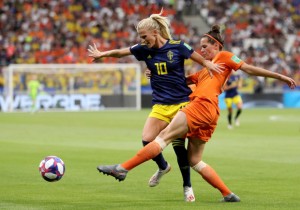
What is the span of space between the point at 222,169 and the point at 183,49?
4.79m

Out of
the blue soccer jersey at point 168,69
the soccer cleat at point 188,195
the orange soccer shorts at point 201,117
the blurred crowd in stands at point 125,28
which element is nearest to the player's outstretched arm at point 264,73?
the orange soccer shorts at point 201,117

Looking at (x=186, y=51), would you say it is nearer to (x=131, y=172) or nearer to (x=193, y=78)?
(x=193, y=78)

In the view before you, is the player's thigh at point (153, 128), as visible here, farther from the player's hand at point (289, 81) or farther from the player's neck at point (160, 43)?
the player's hand at point (289, 81)

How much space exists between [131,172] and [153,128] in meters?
3.35

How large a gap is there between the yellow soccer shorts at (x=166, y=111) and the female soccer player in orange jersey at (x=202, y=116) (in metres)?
0.41

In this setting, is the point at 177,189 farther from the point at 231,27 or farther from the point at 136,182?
the point at 231,27

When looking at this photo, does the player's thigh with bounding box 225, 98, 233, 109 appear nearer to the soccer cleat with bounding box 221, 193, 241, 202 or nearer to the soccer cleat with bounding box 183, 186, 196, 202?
the soccer cleat with bounding box 183, 186, 196, 202

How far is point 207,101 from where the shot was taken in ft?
31.9

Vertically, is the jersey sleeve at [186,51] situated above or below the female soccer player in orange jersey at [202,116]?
above

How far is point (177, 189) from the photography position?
449 inches

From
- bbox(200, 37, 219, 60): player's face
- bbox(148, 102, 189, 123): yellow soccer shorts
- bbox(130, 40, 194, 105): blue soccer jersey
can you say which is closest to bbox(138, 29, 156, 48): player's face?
bbox(130, 40, 194, 105): blue soccer jersey

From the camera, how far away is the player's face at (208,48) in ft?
32.8

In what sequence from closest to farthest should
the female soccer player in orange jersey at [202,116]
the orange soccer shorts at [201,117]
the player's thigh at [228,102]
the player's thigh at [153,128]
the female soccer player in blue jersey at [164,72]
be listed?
the female soccer player in orange jersey at [202,116] → the orange soccer shorts at [201,117] → the female soccer player in blue jersey at [164,72] → the player's thigh at [153,128] → the player's thigh at [228,102]

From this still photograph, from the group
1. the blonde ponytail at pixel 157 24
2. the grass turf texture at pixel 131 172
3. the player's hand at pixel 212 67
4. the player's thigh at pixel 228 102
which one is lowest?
the player's thigh at pixel 228 102
